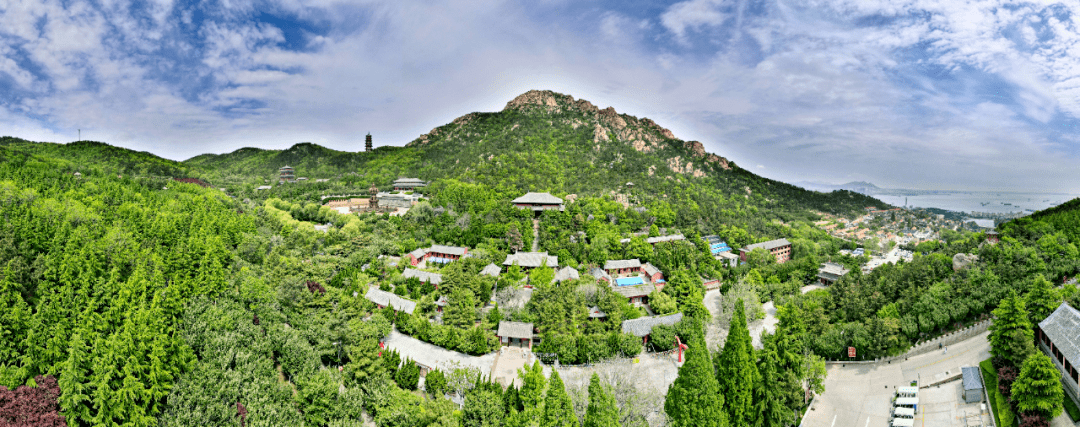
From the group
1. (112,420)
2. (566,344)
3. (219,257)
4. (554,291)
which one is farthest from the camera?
(554,291)

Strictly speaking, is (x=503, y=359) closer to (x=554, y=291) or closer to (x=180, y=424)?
(x=554, y=291)

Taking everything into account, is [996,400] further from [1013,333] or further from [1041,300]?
[1041,300]

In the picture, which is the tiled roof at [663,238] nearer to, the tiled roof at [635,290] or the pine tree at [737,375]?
the tiled roof at [635,290]

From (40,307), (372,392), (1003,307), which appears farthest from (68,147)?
(1003,307)

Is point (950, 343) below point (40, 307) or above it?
below

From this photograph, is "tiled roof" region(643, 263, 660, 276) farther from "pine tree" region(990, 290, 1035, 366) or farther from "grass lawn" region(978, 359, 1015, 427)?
"pine tree" region(990, 290, 1035, 366)

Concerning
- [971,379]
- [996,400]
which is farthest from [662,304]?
[996,400]

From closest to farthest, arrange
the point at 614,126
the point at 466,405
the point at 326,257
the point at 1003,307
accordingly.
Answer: the point at 466,405
the point at 1003,307
the point at 326,257
the point at 614,126
